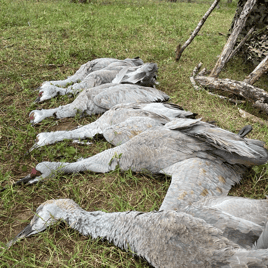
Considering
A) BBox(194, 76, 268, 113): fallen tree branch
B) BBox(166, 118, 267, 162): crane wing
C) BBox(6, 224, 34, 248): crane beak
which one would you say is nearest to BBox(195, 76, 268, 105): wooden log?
BBox(194, 76, 268, 113): fallen tree branch

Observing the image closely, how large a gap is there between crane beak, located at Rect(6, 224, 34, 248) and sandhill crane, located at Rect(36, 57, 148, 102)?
2541 millimetres

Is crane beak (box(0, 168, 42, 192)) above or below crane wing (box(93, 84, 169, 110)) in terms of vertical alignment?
→ below

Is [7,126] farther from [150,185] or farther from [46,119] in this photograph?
[150,185]

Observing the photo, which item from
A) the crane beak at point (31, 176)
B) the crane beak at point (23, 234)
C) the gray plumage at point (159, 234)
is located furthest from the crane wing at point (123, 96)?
the crane beak at point (23, 234)

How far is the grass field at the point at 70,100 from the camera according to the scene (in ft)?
6.57

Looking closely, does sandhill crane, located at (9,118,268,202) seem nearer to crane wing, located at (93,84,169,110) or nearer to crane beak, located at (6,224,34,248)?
crane beak, located at (6,224,34,248)

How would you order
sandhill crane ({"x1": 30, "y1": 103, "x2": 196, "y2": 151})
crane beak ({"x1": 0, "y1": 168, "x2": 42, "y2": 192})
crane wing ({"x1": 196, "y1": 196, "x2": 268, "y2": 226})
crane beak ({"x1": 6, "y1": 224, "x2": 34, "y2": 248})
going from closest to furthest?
crane wing ({"x1": 196, "y1": 196, "x2": 268, "y2": 226})
crane beak ({"x1": 6, "y1": 224, "x2": 34, "y2": 248})
crane beak ({"x1": 0, "y1": 168, "x2": 42, "y2": 192})
sandhill crane ({"x1": 30, "y1": 103, "x2": 196, "y2": 151})

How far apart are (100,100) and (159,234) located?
2503 mm

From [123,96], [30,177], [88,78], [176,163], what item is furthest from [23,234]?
[88,78]

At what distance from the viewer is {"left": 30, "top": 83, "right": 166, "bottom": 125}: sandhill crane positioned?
3734 millimetres

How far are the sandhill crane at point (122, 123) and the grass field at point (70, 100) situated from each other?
0.15 m

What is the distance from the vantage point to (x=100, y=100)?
373cm

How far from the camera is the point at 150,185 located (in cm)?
262

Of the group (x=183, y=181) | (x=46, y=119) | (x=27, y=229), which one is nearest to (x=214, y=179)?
(x=183, y=181)
